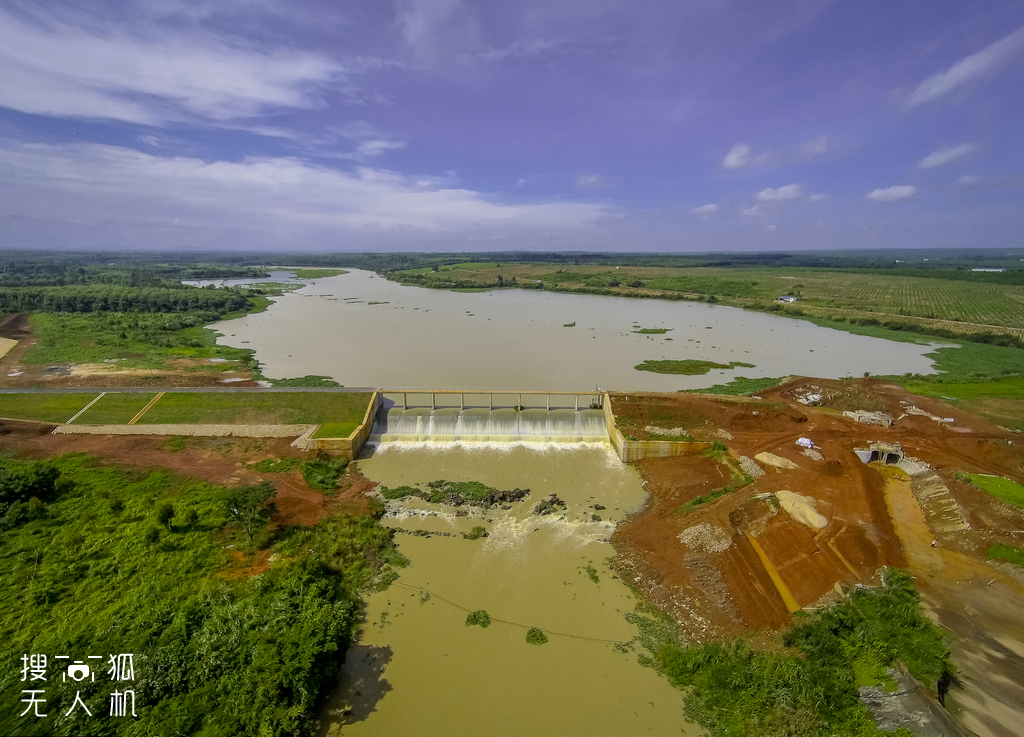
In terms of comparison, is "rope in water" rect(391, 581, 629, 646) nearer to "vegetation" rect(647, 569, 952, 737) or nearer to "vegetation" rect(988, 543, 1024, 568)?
"vegetation" rect(647, 569, 952, 737)

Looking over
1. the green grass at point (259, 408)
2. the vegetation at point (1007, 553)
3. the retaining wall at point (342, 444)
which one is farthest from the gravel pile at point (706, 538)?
the green grass at point (259, 408)

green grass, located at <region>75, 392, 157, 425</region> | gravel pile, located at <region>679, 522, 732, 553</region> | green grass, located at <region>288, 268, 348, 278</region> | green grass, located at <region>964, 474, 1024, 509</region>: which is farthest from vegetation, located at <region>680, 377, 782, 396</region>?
green grass, located at <region>288, 268, 348, 278</region>

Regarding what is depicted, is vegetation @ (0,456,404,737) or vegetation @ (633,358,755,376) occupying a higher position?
vegetation @ (633,358,755,376)

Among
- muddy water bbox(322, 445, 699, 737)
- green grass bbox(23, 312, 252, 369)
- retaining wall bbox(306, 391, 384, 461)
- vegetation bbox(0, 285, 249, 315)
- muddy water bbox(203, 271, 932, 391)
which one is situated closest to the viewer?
muddy water bbox(322, 445, 699, 737)

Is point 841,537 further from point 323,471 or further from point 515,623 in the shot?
point 323,471

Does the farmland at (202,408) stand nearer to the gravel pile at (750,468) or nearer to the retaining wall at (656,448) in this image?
the retaining wall at (656,448)
